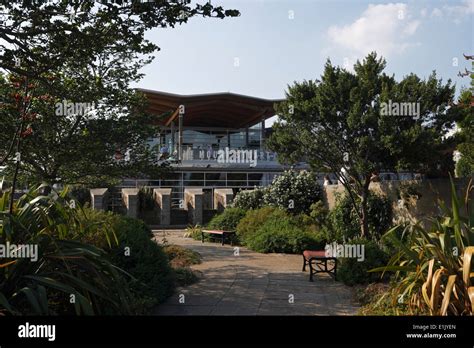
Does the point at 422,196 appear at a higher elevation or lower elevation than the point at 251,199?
higher

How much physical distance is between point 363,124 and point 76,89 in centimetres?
652

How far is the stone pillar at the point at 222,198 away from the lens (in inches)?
845

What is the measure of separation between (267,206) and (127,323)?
1225cm

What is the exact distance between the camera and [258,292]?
7512 mm

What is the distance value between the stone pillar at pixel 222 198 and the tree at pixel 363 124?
28.8 feet

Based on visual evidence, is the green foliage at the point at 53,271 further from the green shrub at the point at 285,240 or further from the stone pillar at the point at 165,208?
the stone pillar at the point at 165,208

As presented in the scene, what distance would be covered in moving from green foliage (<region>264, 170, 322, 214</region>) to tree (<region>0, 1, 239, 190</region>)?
6523 millimetres

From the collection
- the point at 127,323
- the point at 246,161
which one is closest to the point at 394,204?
the point at 127,323

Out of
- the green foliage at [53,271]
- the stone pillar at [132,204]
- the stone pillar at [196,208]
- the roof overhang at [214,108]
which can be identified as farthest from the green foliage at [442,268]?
the roof overhang at [214,108]

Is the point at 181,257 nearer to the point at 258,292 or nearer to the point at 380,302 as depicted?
the point at 258,292

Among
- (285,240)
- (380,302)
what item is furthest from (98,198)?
(380,302)

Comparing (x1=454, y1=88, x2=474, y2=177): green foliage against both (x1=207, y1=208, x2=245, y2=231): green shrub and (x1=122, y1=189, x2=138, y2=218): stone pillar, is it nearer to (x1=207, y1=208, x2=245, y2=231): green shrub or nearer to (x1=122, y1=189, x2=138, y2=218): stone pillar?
(x1=207, y1=208, x2=245, y2=231): green shrub

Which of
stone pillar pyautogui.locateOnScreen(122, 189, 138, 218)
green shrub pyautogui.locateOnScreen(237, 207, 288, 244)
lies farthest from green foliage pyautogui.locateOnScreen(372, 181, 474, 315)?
stone pillar pyautogui.locateOnScreen(122, 189, 138, 218)

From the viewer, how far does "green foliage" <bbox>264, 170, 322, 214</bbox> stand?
15.7 meters
